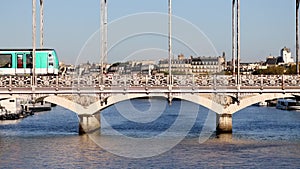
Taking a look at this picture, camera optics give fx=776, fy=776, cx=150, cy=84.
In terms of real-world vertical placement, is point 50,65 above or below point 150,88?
above

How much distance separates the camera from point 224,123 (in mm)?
45531

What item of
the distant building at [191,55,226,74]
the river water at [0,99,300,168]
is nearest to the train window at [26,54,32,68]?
the river water at [0,99,300,168]

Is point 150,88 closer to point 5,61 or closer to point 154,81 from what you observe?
point 154,81

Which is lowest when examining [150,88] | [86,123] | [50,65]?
[86,123]

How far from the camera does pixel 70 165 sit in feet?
109

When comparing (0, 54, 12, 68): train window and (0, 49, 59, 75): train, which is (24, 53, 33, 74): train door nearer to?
(0, 49, 59, 75): train

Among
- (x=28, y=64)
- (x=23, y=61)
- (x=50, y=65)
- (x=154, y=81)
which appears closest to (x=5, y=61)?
(x=23, y=61)

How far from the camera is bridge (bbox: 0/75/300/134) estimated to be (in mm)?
42500

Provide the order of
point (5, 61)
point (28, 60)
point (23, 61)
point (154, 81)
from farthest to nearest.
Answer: point (5, 61), point (23, 61), point (28, 60), point (154, 81)

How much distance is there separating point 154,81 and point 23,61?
9.71m

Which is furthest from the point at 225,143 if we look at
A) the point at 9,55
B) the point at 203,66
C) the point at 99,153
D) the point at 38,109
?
the point at 203,66

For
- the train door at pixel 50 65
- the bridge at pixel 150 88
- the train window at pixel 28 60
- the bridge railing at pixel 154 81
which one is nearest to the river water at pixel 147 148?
the bridge at pixel 150 88

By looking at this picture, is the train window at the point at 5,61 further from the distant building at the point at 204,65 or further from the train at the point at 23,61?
the distant building at the point at 204,65

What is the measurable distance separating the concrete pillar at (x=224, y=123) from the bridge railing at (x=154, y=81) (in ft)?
8.31
